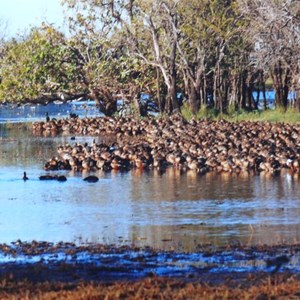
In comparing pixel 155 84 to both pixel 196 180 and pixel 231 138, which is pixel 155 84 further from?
pixel 196 180

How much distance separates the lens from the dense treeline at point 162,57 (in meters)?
42.9

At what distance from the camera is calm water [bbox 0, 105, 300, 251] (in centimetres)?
1516

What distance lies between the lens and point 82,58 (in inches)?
2108

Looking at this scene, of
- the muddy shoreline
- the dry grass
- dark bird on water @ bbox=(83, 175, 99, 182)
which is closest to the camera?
the dry grass

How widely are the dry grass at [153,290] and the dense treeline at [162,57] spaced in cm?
2961

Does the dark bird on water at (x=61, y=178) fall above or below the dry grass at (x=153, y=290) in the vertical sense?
above

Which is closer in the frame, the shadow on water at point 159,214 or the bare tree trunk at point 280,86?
the shadow on water at point 159,214

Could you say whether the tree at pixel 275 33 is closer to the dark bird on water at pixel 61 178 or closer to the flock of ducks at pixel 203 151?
the flock of ducks at pixel 203 151

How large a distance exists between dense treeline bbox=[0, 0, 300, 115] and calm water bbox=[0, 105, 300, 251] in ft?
55.0

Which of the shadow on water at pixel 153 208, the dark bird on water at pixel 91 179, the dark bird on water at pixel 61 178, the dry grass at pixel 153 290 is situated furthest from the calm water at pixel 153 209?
the dry grass at pixel 153 290

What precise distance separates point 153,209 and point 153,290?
29.2ft

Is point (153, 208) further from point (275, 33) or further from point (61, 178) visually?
point (275, 33)

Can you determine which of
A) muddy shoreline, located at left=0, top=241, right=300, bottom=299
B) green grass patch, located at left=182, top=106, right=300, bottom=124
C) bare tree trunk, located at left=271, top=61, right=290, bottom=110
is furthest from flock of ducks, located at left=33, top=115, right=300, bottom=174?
muddy shoreline, located at left=0, top=241, right=300, bottom=299

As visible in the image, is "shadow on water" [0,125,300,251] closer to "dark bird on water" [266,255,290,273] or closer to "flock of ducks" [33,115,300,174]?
"flock of ducks" [33,115,300,174]
